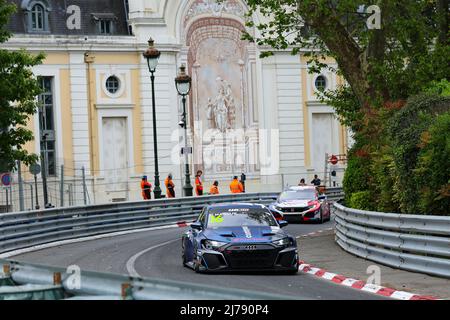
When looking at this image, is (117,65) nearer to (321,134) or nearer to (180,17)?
(180,17)

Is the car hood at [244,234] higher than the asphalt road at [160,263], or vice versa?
the car hood at [244,234]

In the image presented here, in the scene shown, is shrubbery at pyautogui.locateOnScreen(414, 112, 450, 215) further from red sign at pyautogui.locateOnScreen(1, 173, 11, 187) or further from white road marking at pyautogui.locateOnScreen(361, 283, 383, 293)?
red sign at pyautogui.locateOnScreen(1, 173, 11, 187)

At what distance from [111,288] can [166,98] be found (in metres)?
53.5

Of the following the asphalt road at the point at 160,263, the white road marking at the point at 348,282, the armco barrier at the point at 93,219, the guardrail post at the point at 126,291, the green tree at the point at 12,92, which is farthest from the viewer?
the green tree at the point at 12,92

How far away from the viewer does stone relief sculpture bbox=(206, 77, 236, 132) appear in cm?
6391

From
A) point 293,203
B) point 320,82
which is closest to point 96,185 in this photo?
point 320,82

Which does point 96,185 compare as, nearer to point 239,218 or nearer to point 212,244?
point 239,218

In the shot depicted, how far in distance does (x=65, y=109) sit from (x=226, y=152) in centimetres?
901

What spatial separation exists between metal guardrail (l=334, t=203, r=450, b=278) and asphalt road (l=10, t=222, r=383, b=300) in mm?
1677

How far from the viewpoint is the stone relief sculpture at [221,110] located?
6391 cm

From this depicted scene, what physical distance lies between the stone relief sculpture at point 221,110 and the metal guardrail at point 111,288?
53297 millimetres

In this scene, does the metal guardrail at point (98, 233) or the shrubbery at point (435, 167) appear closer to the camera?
the metal guardrail at point (98, 233)

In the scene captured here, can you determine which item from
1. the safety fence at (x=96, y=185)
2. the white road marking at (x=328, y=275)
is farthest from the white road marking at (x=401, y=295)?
the safety fence at (x=96, y=185)

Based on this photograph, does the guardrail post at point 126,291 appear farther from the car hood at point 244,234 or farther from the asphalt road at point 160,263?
the car hood at point 244,234
